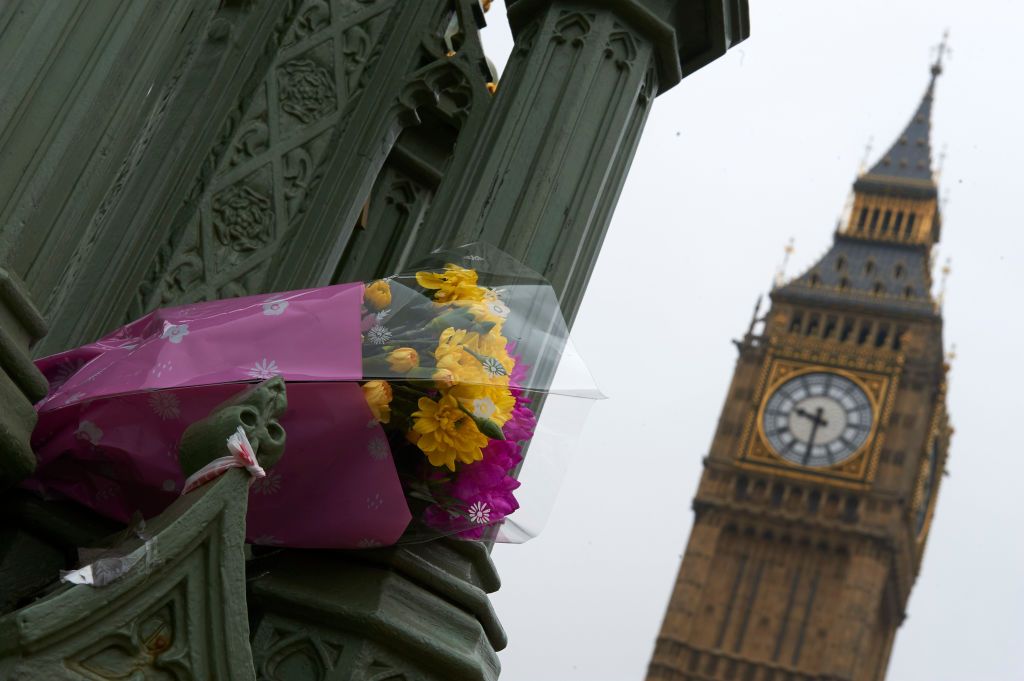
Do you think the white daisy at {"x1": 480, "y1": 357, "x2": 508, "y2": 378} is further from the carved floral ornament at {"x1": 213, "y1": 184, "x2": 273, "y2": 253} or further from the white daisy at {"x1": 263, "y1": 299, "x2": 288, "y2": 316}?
the carved floral ornament at {"x1": 213, "y1": 184, "x2": 273, "y2": 253}

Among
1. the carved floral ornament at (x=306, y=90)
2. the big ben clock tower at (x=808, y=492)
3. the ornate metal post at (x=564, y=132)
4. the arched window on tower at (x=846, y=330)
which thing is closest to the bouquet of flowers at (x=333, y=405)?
the ornate metal post at (x=564, y=132)

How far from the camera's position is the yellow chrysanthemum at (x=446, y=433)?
3414 millimetres

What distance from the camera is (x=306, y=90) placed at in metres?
5.50

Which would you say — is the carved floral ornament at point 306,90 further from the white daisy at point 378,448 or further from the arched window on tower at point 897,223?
the arched window on tower at point 897,223

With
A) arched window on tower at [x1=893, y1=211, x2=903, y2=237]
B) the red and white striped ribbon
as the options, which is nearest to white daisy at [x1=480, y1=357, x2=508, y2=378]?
the red and white striped ribbon

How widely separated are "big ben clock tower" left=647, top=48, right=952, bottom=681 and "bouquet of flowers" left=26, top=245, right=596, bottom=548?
58569 mm

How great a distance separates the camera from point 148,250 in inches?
197

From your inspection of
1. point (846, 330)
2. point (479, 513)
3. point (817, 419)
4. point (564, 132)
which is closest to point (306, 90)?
point (564, 132)

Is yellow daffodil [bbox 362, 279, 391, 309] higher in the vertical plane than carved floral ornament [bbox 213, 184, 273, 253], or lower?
lower

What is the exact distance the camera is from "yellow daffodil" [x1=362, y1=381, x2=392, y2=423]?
3350 mm

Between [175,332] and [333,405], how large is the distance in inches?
12.9

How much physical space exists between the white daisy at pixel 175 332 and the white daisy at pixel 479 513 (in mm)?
665

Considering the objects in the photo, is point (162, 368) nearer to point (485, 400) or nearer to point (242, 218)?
point (485, 400)

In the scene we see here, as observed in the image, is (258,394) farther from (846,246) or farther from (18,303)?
(846,246)
